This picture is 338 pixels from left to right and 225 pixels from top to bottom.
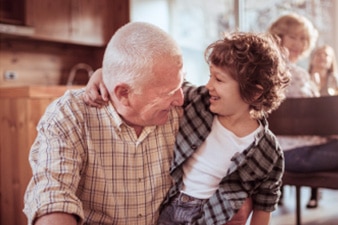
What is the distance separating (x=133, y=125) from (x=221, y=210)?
34 cm

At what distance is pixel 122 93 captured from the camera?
112 cm

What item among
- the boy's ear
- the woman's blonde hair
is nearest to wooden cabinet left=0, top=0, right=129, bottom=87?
the woman's blonde hair

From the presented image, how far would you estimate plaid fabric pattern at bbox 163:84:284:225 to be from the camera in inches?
47.4

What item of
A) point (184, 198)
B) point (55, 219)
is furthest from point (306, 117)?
point (55, 219)

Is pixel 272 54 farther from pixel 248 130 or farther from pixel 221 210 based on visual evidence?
pixel 221 210

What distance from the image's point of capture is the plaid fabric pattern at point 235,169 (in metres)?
1.20

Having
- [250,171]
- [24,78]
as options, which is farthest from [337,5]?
[250,171]

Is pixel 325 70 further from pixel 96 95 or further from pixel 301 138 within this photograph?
pixel 96 95

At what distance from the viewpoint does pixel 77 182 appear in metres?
1.04

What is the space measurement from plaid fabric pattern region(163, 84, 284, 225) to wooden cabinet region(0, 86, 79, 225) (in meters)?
1.50

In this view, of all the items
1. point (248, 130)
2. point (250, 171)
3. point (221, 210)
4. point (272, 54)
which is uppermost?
point (272, 54)

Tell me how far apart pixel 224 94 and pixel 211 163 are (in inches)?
8.2

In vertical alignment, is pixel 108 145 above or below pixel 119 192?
above

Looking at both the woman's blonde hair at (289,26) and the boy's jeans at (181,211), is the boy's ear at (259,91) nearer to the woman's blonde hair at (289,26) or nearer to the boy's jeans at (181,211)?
the boy's jeans at (181,211)
